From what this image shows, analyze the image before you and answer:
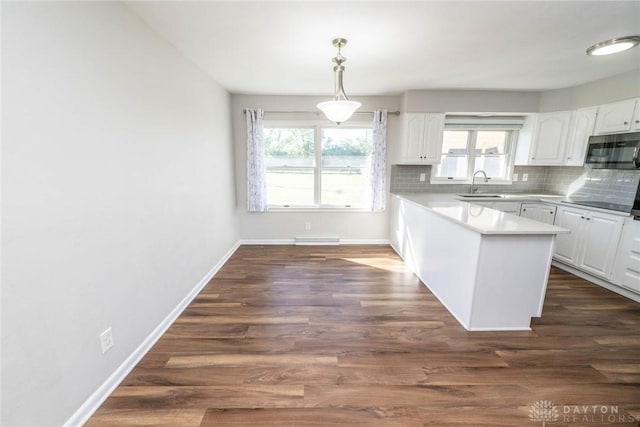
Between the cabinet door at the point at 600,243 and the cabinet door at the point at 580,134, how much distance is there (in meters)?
0.91

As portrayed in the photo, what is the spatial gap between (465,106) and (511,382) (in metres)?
3.50

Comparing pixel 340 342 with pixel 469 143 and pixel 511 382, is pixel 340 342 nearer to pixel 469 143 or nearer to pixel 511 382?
pixel 511 382

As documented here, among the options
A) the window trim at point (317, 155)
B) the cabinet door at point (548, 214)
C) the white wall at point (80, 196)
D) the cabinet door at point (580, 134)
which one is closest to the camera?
the white wall at point (80, 196)

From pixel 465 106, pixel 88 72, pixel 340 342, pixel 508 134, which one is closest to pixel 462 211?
pixel 340 342

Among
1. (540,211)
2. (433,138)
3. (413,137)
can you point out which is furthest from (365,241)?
(540,211)

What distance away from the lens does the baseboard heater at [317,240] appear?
14.6 ft

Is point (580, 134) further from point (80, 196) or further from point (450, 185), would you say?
point (80, 196)

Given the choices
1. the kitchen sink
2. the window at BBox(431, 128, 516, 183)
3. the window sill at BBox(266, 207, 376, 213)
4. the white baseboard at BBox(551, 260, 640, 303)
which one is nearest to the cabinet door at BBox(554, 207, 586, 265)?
the white baseboard at BBox(551, 260, 640, 303)

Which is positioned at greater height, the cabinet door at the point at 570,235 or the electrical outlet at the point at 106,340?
the cabinet door at the point at 570,235

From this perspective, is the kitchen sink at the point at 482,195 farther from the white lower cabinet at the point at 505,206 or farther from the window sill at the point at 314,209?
the window sill at the point at 314,209

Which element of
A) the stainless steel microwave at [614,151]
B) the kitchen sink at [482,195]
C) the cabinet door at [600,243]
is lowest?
the cabinet door at [600,243]

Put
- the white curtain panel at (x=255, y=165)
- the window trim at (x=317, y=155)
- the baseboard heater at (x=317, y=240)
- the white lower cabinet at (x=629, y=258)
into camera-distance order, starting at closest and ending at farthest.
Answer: the white lower cabinet at (x=629, y=258)
the white curtain panel at (x=255, y=165)
the window trim at (x=317, y=155)
the baseboard heater at (x=317, y=240)

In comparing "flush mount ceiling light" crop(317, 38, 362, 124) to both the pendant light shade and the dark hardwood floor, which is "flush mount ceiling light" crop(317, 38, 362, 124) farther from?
the dark hardwood floor

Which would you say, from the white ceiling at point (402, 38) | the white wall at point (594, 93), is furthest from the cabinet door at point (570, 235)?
the white ceiling at point (402, 38)
